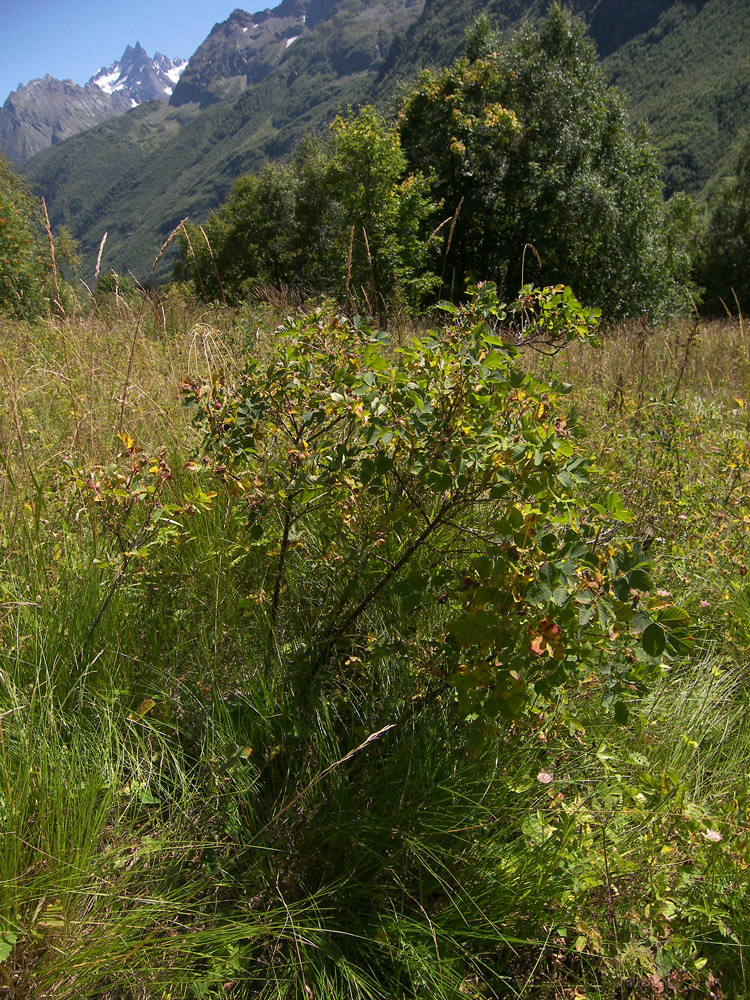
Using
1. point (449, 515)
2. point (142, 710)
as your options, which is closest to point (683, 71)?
point (449, 515)

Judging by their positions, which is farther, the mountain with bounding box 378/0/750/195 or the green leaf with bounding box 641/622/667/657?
the mountain with bounding box 378/0/750/195

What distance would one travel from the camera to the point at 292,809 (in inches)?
58.7

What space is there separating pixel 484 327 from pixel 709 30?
4981 inches

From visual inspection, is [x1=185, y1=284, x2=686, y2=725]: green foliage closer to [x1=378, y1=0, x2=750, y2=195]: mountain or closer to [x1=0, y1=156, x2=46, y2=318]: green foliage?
[x1=0, y1=156, x2=46, y2=318]: green foliage

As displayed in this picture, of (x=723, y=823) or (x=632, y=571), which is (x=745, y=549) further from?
(x=632, y=571)

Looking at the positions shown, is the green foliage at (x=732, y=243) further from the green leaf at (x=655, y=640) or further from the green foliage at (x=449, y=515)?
the green leaf at (x=655, y=640)

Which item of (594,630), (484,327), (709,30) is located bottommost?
(594,630)

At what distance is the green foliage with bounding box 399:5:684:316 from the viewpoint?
14.1 meters

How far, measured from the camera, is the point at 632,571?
1136 millimetres

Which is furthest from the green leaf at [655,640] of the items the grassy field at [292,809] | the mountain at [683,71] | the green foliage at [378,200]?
the mountain at [683,71]

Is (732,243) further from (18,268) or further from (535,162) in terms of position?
(18,268)

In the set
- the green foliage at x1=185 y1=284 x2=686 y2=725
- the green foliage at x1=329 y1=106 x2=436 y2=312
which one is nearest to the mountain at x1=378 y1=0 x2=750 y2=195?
the green foliage at x1=329 y1=106 x2=436 y2=312

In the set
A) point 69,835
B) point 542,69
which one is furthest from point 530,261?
point 69,835

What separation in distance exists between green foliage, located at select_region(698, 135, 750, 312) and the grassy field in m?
28.4
